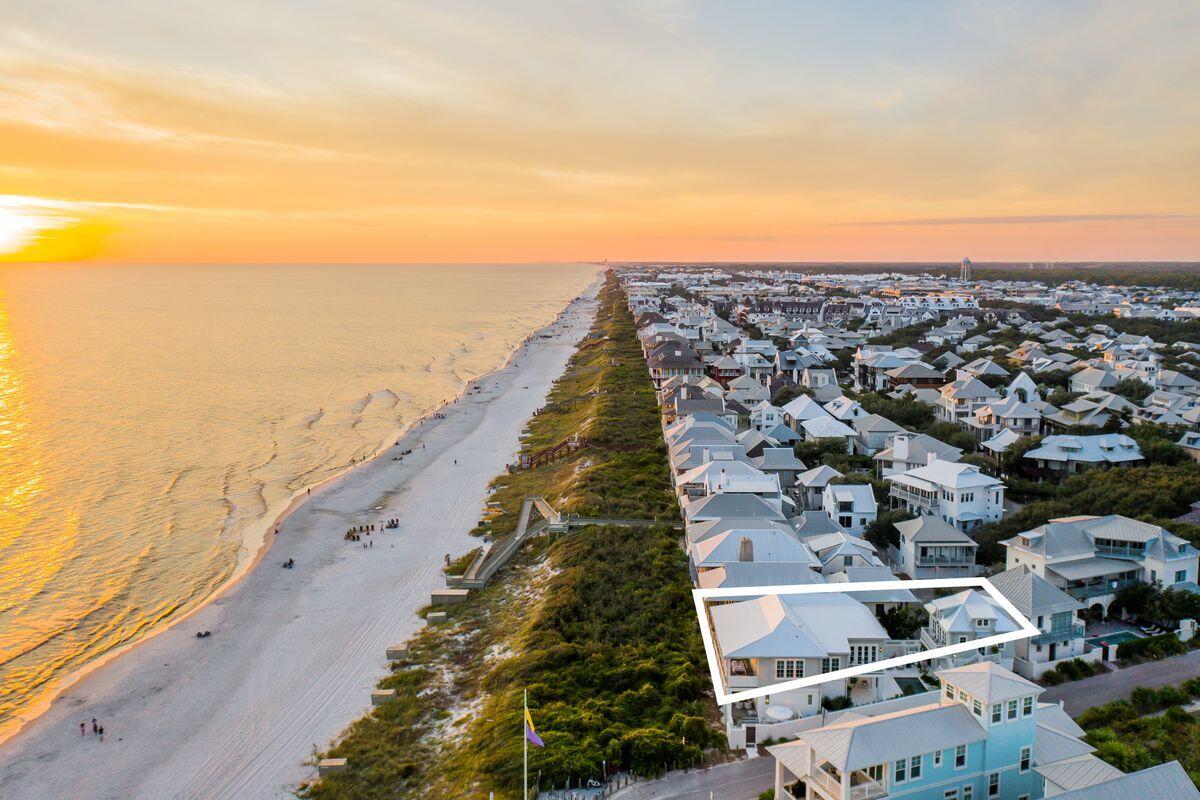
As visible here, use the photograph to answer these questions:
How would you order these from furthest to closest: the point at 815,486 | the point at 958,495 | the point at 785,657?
the point at 815,486
the point at 958,495
the point at 785,657

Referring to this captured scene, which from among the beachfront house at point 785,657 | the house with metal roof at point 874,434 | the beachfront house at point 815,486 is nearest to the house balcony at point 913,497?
the beachfront house at point 815,486

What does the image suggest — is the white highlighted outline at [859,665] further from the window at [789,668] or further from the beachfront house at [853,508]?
the beachfront house at [853,508]

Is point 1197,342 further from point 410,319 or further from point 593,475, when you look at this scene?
point 410,319

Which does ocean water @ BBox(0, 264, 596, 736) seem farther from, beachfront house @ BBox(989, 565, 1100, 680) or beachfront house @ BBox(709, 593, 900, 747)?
beachfront house @ BBox(989, 565, 1100, 680)

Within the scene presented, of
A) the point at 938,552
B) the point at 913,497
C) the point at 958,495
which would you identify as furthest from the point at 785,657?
the point at 913,497

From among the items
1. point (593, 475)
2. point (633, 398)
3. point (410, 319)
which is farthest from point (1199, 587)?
point (410, 319)

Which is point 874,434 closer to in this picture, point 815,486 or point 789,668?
point 815,486
